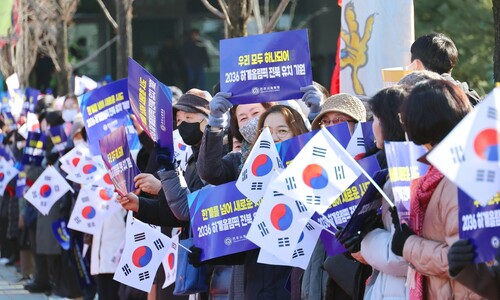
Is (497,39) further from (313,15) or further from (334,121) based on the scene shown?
(313,15)

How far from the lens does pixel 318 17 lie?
105 feet

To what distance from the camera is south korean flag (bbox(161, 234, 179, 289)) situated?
7.97 m

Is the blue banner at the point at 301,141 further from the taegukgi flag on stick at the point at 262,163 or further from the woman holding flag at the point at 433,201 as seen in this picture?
the woman holding flag at the point at 433,201

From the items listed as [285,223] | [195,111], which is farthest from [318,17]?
[285,223]

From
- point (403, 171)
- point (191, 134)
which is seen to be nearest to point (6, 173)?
point (191, 134)

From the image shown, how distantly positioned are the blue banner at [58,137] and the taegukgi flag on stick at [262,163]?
7.38 meters

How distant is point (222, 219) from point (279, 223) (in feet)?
3.05

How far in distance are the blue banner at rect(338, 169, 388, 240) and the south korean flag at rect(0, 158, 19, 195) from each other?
11.3 metres

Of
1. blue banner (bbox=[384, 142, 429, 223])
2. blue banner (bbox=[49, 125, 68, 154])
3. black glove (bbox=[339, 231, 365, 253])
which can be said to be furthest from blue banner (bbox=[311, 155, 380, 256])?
blue banner (bbox=[49, 125, 68, 154])

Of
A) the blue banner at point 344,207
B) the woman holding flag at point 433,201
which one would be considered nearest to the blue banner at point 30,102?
the blue banner at point 344,207

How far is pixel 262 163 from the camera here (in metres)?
6.42

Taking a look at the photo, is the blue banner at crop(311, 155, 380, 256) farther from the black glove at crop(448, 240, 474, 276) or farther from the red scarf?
the black glove at crop(448, 240, 474, 276)

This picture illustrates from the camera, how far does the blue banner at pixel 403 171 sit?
16.7ft

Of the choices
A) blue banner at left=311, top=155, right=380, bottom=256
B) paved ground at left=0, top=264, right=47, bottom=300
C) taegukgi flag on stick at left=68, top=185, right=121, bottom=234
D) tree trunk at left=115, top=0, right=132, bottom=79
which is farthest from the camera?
tree trunk at left=115, top=0, right=132, bottom=79
